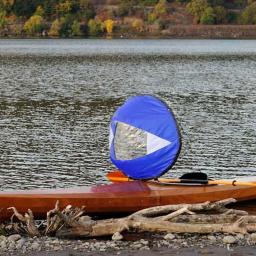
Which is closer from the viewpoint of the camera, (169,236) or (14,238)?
(14,238)

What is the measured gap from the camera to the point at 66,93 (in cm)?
5466

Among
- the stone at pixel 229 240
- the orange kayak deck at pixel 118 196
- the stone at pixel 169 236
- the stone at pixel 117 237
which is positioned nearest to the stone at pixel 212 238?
the stone at pixel 229 240

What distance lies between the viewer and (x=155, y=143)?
18.6m

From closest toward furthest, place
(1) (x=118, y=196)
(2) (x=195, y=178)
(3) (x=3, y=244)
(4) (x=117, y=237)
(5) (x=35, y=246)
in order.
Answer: (5) (x=35, y=246)
(3) (x=3, y=244)
(4) (x=117, y=237)
(1) (x=118, y=196)
(2) (x=195, y=178)

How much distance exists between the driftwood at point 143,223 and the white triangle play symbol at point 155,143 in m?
2.78

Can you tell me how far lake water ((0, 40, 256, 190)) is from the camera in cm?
2594

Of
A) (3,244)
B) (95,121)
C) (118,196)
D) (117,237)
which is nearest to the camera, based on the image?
(3,244)

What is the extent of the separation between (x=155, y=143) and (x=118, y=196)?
91.6 inches

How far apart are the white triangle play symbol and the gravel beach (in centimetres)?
370

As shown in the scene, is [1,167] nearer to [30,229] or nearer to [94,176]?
[94,176]

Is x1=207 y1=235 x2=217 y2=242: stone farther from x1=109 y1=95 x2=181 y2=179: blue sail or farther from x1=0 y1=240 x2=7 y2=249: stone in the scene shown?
x1=0 y1=240 x2=7 y2=249: stone

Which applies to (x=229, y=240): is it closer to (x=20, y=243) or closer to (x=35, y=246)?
(x=35, y=246)

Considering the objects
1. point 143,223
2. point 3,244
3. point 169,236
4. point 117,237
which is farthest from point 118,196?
point 3,244

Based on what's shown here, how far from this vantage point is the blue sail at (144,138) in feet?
Result: 60.5
